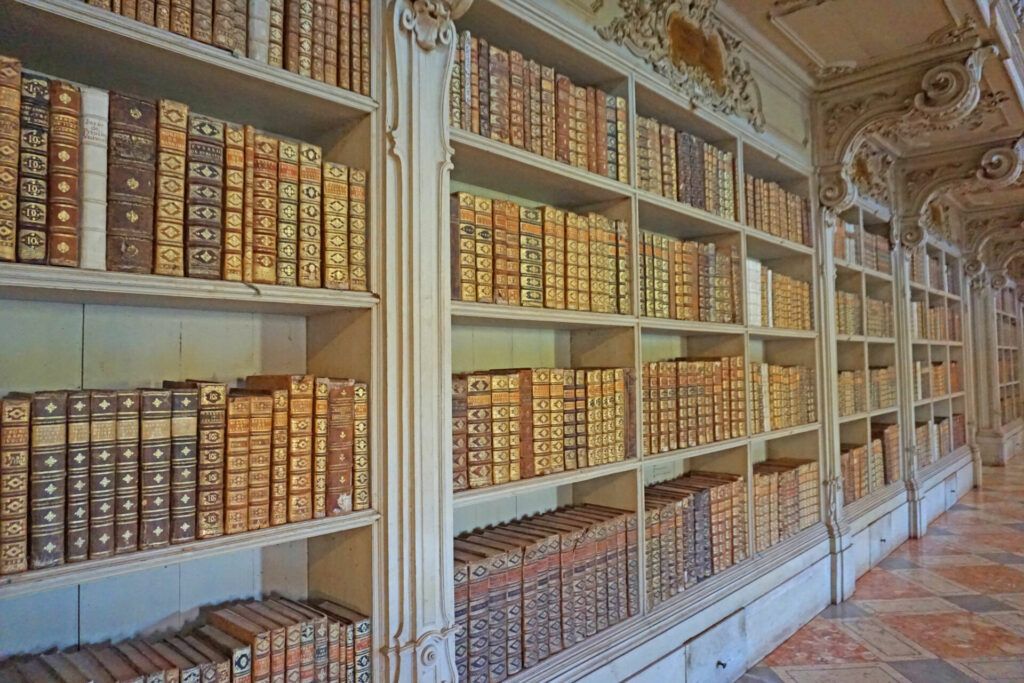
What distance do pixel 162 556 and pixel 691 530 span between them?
1.81 m

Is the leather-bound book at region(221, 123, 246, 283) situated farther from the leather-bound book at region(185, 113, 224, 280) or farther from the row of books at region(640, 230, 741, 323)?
the row of books at region(640, 230, 741, 323)

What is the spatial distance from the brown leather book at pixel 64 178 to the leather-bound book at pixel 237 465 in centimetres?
35

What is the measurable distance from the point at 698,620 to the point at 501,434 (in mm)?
1208

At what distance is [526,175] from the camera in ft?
6.07

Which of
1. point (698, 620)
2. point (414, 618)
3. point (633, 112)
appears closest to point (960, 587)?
point (698, 620)

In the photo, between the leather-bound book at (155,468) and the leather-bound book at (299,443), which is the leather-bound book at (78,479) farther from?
the leather-bound book at (299,443)

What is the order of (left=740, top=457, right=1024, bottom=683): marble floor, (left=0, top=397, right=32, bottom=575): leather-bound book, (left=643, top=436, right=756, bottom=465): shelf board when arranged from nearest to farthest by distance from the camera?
(left=0, top=397, right=32, bottom=575): leather-bound book
(left=643, top=436, right=756, bottom=465): shelf board
(left=740, top=457, right=1024, bottom=683): marble floor

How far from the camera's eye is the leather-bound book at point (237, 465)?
1158 mm

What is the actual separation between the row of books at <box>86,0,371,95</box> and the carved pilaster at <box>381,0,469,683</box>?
73 mm

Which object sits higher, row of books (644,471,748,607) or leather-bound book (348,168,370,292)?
leather-bound book (348,168,370,292)

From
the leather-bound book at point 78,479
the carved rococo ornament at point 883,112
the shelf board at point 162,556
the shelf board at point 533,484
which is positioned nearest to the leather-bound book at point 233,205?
the leather-bound book at point 78,479

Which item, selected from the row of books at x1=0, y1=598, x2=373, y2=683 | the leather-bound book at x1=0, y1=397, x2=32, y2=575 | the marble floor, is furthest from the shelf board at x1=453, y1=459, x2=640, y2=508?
the marble floor

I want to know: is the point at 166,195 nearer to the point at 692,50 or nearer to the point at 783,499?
the point at 692,50

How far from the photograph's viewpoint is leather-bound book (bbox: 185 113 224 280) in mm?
1126
